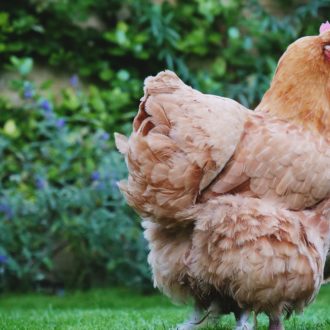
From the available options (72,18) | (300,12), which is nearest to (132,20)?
(72,18)

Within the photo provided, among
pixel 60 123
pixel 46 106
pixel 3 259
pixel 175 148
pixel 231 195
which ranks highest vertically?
pixel 175 148

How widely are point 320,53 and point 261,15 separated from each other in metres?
4.17

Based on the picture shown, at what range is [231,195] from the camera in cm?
402

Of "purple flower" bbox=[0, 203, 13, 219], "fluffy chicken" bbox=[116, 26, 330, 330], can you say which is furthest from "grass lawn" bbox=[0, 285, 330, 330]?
"purple flower" bbox=[0, 203, 13, 219]

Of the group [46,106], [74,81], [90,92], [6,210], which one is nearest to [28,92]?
[46,106]

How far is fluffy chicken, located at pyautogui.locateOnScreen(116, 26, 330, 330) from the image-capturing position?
391 cm

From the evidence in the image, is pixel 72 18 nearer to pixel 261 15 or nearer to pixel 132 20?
pixel 132 20

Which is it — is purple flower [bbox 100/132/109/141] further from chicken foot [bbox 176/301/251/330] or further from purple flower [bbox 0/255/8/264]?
chicken foot [bbox 176/301/251/330]

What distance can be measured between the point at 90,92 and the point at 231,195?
438cm

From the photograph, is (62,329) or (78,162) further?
(78,162)

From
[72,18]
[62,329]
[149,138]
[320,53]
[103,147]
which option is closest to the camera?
[149,138]

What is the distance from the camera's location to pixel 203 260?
4.01 metres

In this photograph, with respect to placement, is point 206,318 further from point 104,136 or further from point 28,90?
point 28,90

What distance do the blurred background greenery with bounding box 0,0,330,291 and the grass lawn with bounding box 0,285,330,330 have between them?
0.24 metres
